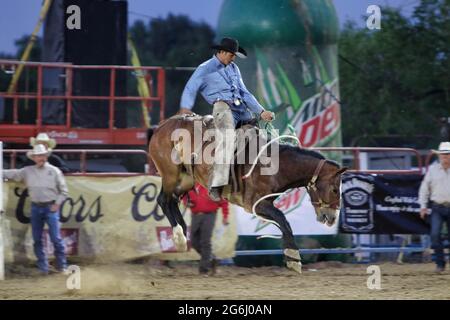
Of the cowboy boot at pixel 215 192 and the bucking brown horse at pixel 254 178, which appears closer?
the bucking brown horse at pixel 254 178

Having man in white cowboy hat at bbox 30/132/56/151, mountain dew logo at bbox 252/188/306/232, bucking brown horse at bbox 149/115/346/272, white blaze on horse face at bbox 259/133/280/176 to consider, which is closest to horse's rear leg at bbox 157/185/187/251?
bucking brown horse at bbox 149/115/346/272

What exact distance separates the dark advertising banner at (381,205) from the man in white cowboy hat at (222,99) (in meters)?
3.44

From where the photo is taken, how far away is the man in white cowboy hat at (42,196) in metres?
12.3

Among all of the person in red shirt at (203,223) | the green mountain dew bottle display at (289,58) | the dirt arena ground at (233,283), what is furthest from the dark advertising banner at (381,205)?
the person in red shirt at (203,223)

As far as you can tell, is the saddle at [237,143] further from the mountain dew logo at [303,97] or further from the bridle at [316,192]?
the mountain dew logo at [303,97]

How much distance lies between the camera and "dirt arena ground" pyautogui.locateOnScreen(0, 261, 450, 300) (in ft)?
33.4

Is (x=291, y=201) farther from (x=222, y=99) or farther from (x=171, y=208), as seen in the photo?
(x=222, y=99)

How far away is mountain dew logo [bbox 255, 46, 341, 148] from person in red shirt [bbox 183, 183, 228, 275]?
3123 millimetres

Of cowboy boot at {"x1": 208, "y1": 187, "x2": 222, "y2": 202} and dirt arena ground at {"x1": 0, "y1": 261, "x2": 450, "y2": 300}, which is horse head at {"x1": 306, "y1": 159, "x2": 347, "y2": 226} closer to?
dirt arena ground at {"x1": 0, "y1": 261, "x2": 450, "y2": 300}

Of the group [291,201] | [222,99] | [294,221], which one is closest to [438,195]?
[294,221]

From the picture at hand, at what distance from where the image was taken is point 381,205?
1357cm

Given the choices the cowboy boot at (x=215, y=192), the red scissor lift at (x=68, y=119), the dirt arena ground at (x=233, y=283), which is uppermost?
the red scissor lift at (x=68, y=119)

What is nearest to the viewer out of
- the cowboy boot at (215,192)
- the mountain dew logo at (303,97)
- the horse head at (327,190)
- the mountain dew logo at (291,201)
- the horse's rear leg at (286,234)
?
the horse's rear leg at (286,234)

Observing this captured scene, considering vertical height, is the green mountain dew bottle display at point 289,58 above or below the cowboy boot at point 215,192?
above
